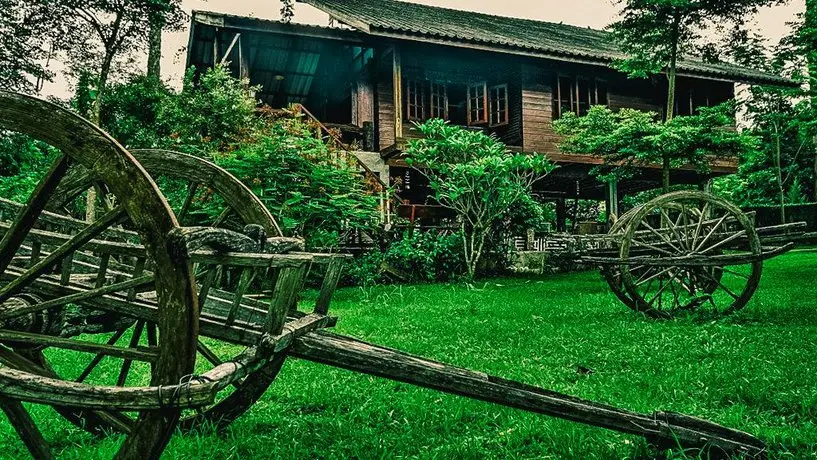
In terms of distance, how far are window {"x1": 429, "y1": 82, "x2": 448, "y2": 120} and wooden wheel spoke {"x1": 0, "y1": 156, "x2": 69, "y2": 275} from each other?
47.5ft

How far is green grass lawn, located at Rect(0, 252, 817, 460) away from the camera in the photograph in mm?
2744

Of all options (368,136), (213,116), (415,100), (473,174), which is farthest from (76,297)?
(415,100)

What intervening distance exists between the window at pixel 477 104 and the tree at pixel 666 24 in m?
4.38

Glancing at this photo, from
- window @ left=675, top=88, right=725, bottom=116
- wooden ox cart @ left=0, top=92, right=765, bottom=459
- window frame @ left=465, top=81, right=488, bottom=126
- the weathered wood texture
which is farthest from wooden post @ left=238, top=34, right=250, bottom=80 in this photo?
window @ left=675, top=88, right=725, bottom=116

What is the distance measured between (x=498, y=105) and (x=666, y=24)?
5211 millimetres

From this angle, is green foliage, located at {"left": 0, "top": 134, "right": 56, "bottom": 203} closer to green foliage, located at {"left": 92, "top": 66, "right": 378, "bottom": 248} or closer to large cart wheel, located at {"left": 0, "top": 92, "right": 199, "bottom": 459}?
green foliage, located at {"left": 92, "top": 66, "right": 378, "bottom": 248}

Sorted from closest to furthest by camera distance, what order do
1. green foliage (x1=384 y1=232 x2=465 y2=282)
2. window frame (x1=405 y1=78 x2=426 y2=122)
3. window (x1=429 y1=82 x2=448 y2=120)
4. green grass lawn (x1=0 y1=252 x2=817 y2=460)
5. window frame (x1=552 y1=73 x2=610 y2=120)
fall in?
green grass lawn (x1=0 y1=252 x2=817 y2=460)
green foliage (x1=384 y1=232 x2=465 y2=282)
window frame (x1=405 y1=78 x2=426 y2=122)
window (x1=429 y1=82 x2=448 y2=120)
window frame (x1=552 y1=73 x2=610 y2=120)

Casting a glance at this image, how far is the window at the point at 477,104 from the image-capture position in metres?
16.2

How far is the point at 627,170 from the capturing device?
13375mm

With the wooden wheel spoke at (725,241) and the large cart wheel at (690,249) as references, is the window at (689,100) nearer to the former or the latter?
the large cart wheel at (690,249)

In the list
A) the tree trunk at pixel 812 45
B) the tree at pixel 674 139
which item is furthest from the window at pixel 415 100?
the tree trunk at pixel 812 45

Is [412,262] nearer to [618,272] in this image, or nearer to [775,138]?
[618,272]

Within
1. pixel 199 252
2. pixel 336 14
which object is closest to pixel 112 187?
pixel 199 252

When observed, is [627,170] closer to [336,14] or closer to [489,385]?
[336,14]
